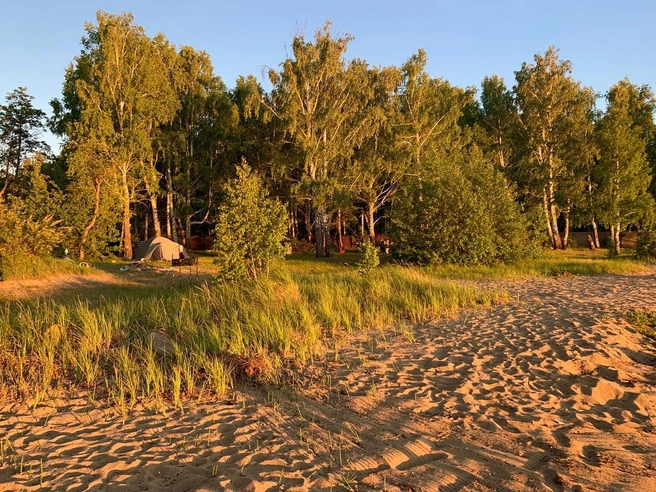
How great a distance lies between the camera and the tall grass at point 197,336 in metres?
5.35

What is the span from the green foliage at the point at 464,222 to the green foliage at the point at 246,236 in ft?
31.4

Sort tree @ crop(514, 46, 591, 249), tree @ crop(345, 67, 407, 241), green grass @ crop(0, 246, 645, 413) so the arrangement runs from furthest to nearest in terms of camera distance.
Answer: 1. tree @ crop(514, 46, 591, 249)
2. tree @ crop(345, 67, 407, 241)
3. green grass @ crop(0, 246, 645, 413)

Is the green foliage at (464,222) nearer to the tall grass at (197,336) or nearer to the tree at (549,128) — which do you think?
the tall grass at (197,336)

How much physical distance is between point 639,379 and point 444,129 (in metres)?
30.6

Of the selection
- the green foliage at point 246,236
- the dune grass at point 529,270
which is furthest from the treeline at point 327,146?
the green foliage at point 246,236

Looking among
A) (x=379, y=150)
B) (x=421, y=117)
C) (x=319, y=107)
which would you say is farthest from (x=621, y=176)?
(x=319, y=107)

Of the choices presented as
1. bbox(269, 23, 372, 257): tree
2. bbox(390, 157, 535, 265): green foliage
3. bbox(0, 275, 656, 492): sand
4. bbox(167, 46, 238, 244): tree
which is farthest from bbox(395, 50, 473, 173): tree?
bbox(0, 275, 656, 492): sand

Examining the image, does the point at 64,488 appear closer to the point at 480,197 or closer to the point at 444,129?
the point at 480,197

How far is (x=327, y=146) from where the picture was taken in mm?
27594

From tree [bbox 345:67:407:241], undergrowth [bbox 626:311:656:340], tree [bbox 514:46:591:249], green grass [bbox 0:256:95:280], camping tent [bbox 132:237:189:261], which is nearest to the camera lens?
undergrowth [bbox 626:311:656:340]

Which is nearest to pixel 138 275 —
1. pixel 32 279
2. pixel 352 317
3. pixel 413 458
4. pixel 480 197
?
pixel 32 279

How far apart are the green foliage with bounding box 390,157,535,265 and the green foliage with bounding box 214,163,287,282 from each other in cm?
956

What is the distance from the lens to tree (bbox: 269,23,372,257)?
1063 inches

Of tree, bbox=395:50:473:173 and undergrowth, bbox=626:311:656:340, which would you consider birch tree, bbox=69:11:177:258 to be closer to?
tree, bbox=395:50:473:173
